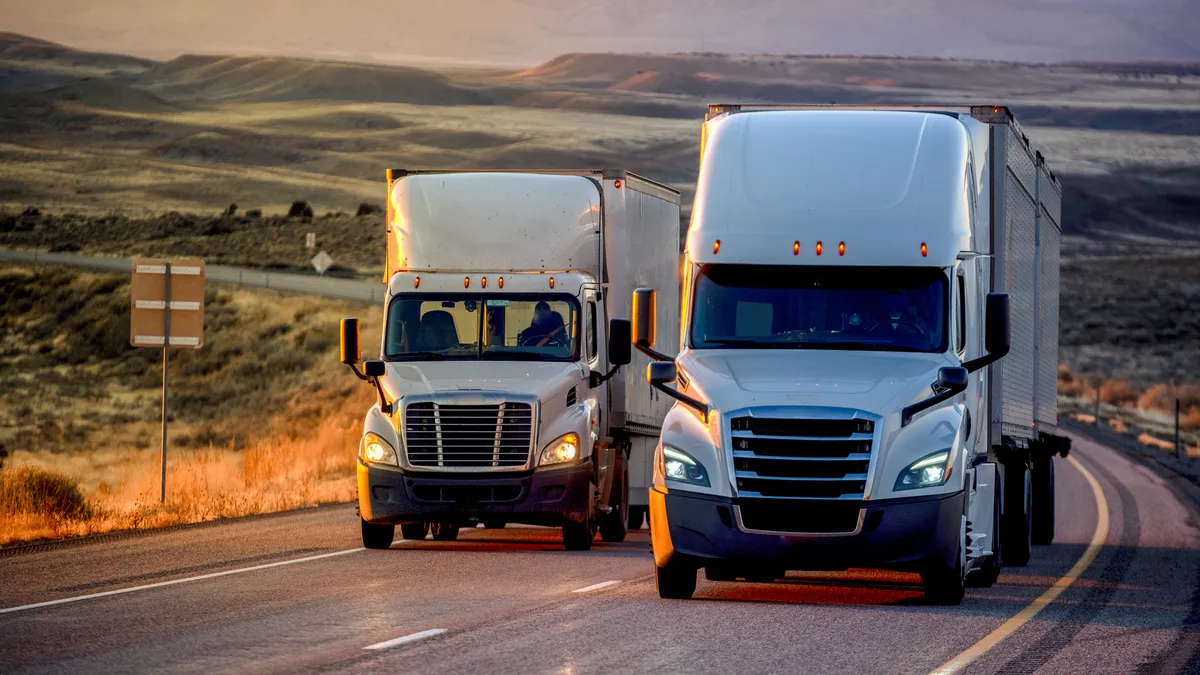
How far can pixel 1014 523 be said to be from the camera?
63.0 ft

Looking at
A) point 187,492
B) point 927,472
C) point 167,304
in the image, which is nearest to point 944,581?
point 927,472

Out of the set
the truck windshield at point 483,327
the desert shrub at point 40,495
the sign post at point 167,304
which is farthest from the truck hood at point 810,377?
the sign post at point 167,304

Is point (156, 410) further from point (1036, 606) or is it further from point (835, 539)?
point (835, 539)

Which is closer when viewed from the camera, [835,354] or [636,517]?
[835,354]

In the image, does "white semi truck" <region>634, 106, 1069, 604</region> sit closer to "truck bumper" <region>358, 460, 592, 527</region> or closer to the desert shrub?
"truck bumper" <region>358, 460, 592, 527</region>

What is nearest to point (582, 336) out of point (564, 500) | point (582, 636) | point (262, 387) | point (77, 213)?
point (564, 500)

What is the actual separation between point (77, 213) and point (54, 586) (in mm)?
103716

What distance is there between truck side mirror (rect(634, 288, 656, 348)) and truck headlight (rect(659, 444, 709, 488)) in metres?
0.92

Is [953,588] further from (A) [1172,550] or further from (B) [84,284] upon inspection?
(B) [84,284]

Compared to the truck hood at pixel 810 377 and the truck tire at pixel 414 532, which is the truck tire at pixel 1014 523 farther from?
the truck tire at pixel 414 532

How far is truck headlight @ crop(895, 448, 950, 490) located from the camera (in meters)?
13.7

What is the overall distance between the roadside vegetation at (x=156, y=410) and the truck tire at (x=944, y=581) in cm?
968

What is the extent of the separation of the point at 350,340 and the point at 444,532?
11.6 ft

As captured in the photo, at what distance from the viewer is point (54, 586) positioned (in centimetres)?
1502
